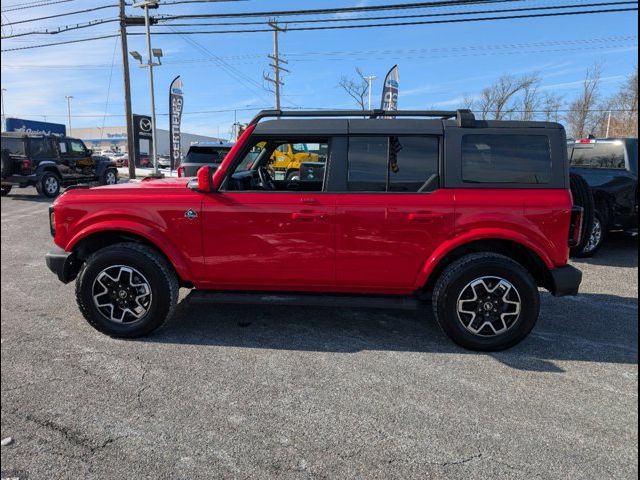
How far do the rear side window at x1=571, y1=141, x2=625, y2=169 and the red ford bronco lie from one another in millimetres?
4805

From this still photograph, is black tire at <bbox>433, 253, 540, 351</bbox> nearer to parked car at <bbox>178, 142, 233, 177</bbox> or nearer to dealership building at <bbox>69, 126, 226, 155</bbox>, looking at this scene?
parked car at <bbox>178, 142, 233, 177</bbox>

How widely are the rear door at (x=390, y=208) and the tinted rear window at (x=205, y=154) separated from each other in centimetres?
863

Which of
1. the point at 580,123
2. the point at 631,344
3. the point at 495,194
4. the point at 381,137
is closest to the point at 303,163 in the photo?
the point at 381,137

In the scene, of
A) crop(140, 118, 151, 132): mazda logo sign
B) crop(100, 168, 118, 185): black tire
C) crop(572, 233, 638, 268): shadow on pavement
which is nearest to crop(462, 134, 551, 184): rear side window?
crop(572, 233, 638, 268): shadow on pavement

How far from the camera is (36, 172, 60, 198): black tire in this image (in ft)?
47.9

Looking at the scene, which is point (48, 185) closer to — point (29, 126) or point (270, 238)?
point (270, 238)

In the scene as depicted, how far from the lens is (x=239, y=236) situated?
373cm

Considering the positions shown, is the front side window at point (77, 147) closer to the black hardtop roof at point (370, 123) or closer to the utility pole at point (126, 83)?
the utility pole at point (126, 83)

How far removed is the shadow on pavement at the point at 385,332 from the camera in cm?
369

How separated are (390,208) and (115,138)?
346 feet

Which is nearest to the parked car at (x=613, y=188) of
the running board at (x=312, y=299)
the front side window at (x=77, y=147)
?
the running board at (x=312, y=299)

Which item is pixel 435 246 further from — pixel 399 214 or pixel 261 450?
pixel 261 450

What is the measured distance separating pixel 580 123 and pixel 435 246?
5042 cm

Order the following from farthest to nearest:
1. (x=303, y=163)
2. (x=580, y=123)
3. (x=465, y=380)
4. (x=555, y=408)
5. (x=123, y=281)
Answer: (x=580, y=123), (x=303, y=163), (x=123, y=281), (x=465, y=380), (x=555, y=408)
